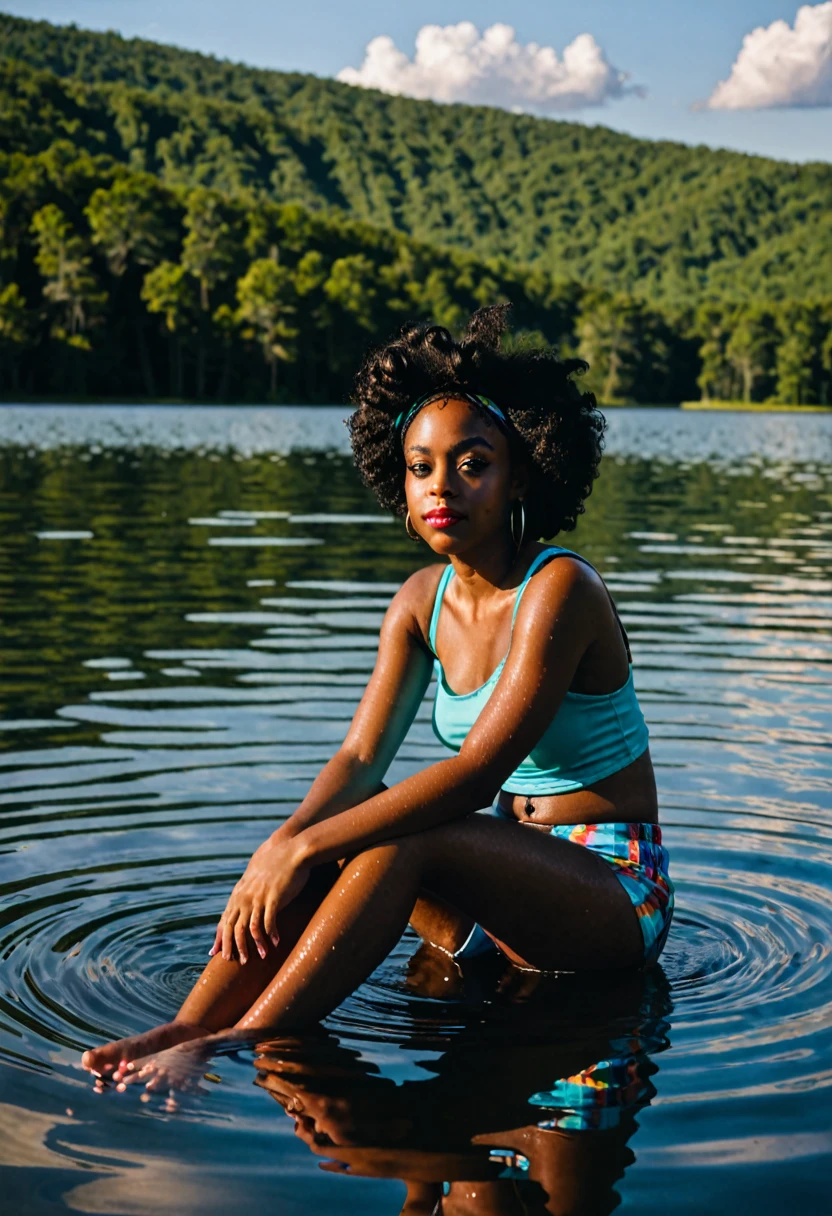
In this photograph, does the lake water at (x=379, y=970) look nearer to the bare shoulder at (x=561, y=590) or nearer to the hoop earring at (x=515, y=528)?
the bare shoulder at (x=561, y=590)

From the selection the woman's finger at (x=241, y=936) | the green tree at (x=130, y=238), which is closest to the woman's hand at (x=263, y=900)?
the woman's finger at (x=241, y=936)

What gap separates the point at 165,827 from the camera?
5.88m

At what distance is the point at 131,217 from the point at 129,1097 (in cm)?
9280

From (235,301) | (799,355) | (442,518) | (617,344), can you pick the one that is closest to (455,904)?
(442,518)

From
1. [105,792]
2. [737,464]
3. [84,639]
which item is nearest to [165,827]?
[105,792]

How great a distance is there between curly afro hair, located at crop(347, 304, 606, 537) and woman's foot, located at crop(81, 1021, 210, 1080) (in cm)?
165

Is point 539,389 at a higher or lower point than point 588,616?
higher

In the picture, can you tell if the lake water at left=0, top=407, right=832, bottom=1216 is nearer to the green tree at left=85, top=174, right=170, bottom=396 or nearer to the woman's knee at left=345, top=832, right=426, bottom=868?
the woman's knee at left=345, top=832, right=426, bottom=868

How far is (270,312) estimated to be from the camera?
93.4 meters

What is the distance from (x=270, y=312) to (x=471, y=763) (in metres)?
92.0

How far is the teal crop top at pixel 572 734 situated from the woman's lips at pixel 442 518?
252 mm

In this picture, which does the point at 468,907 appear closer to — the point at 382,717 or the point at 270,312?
the point at 382,717

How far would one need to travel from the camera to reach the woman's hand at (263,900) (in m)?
3.75

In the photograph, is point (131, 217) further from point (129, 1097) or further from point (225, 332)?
point (129, 1097)
